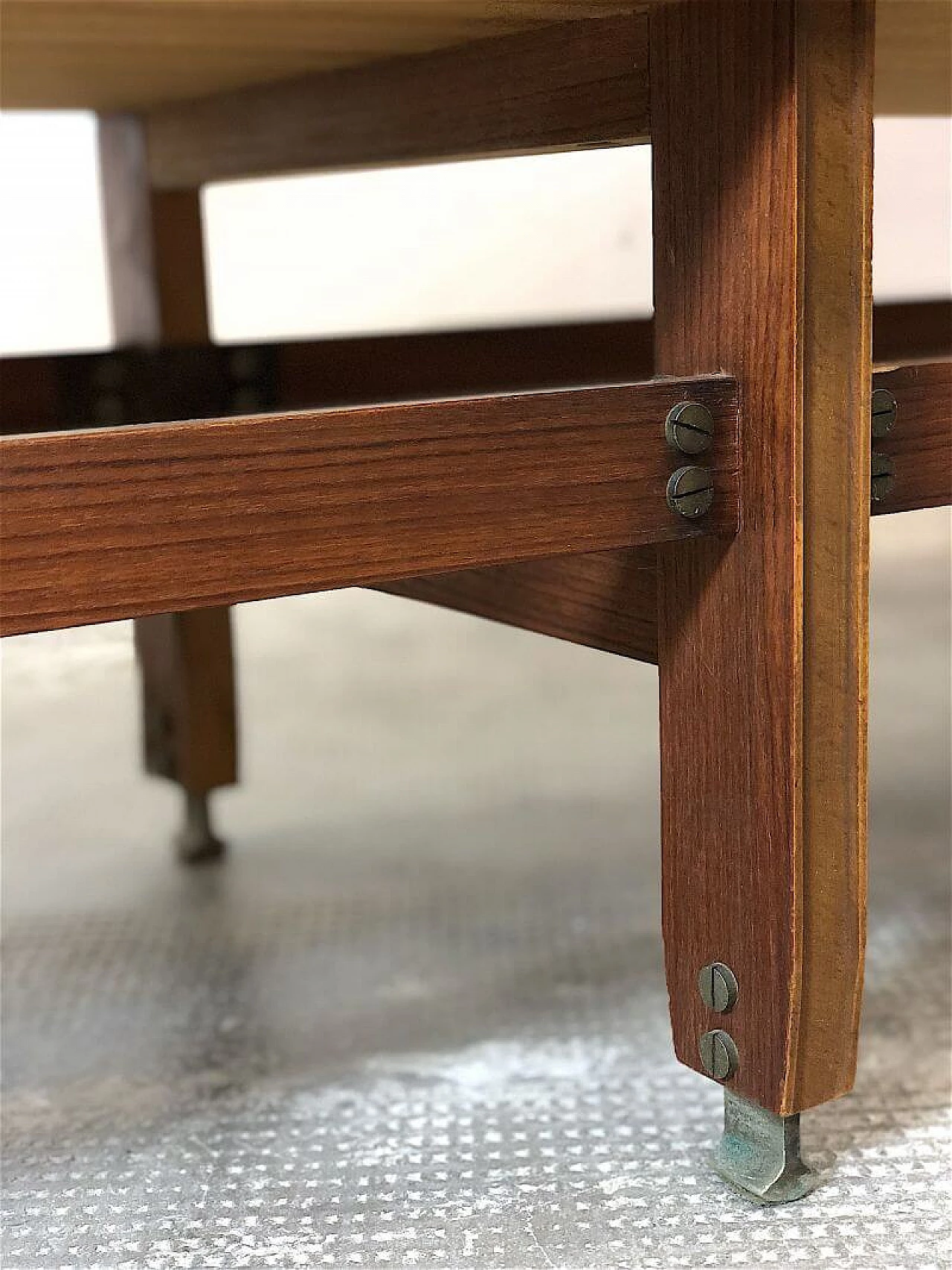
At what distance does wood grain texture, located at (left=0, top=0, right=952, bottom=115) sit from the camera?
84cm

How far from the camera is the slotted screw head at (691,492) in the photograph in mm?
822

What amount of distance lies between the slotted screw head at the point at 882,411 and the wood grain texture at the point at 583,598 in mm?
133

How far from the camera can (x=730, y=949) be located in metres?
0.90

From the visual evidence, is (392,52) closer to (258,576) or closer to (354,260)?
(258,576)

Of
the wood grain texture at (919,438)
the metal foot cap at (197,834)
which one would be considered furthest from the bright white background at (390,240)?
the wood grain texture at (919,438)

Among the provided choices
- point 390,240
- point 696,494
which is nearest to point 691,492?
point 696,494

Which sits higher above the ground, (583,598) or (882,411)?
(882,411)

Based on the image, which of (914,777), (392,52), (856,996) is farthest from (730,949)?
(914,777)

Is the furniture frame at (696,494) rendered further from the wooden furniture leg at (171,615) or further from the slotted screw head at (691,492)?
the wooden furniture leg at (171,615)

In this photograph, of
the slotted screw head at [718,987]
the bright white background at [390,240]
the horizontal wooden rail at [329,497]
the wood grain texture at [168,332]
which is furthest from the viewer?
the bright white background at [390,240]

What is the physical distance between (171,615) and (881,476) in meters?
0.84

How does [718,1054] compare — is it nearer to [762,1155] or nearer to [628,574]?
[762,1155]

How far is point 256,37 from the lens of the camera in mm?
957

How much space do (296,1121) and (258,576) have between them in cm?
43
